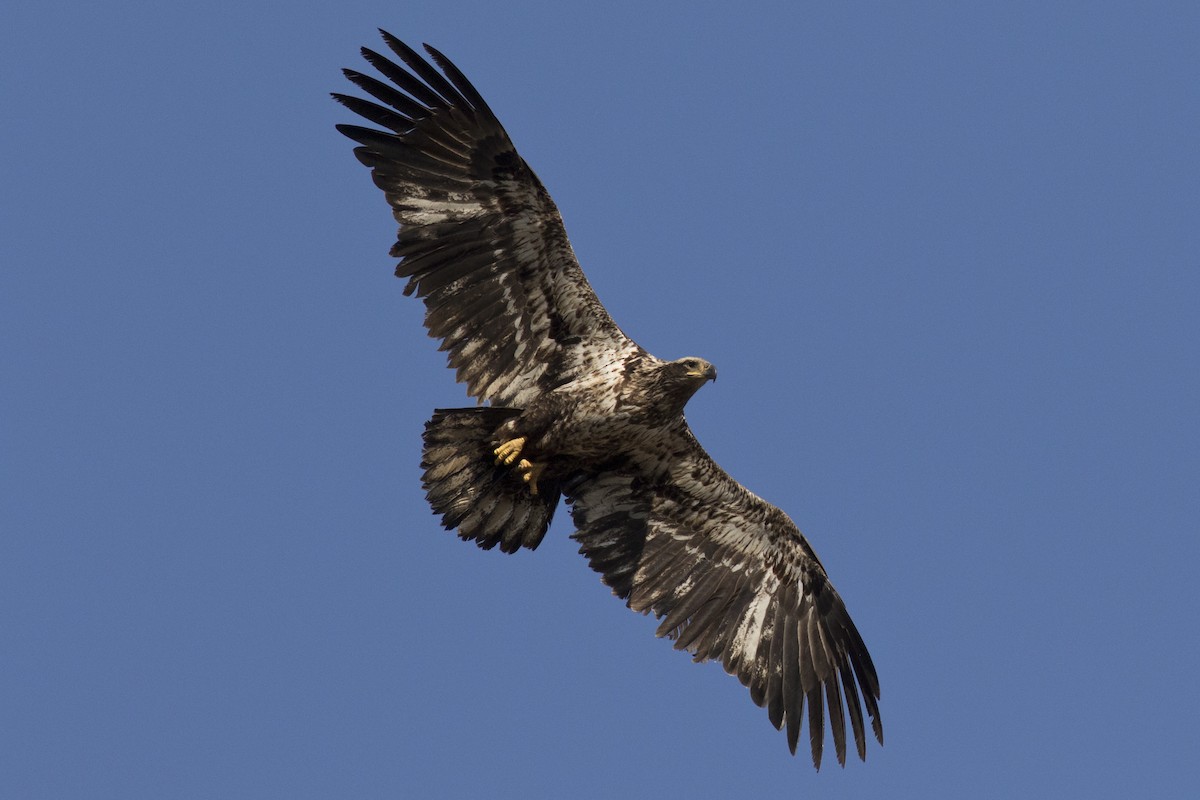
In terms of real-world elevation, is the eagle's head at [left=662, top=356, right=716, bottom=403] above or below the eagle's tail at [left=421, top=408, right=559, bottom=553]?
above

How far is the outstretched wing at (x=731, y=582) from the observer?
1580 cm

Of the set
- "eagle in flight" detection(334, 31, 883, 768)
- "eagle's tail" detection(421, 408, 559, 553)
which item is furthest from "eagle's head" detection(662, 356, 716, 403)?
"eagle's tail" detection(421, 408, 559, 553)

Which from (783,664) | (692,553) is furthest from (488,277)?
(783,664)

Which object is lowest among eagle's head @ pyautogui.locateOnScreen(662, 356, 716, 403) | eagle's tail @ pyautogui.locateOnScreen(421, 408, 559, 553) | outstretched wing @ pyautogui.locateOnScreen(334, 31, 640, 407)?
eagle's tail @ pyautogui.locateOnScreen(421, 408, 559, 553)

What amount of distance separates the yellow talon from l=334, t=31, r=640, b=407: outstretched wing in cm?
51

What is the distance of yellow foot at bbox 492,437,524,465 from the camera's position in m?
14.7

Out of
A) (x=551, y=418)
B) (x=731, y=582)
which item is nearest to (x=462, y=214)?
(x=551, y=418)

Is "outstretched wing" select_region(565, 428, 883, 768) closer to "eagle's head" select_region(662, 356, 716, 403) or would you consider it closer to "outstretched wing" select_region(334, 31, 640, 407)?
"eagle's head" select_region(662, 356, 716, 403)

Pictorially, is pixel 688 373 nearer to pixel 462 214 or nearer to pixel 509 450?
pixel 509 450

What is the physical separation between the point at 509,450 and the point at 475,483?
15.5 inches

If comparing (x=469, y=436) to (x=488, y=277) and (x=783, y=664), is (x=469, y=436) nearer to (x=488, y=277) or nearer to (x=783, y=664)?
(x=488, y=277)

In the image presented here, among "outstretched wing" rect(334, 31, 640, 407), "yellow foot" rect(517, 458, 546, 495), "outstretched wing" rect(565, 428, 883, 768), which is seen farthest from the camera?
"outstretched wing" rect(565, 428, 883, 768)

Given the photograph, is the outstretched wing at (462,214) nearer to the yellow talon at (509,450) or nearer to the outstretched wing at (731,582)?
the yellow talon at (509,450)

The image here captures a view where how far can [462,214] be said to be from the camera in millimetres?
14531
